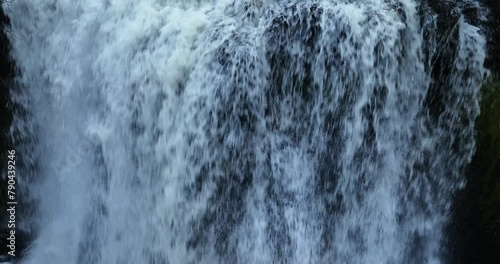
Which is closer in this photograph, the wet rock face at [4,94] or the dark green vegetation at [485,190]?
the dark green vegetation at [485,190]

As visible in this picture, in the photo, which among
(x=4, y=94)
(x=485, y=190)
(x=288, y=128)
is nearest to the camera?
(x=288, y=128)

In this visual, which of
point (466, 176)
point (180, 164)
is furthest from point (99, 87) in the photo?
point (466, 176)

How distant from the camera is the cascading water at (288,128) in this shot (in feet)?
10.7

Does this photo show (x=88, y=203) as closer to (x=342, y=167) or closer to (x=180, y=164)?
(x=180, y=164)

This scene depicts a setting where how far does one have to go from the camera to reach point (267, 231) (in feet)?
11.0

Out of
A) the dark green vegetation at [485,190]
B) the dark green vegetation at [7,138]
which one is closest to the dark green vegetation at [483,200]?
the dark green vegetation at [485,190]

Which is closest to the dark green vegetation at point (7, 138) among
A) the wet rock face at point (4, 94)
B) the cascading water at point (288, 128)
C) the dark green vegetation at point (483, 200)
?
the wet rock face at point (4, 94)

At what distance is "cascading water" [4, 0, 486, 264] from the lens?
3.25 metres

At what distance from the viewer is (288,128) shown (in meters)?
3.31

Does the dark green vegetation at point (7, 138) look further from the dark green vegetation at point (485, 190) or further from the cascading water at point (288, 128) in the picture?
the dark green vegetation at point (485, 190)

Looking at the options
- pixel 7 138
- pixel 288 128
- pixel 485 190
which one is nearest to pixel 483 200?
pixel 485 190

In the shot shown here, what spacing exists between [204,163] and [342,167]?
96cm

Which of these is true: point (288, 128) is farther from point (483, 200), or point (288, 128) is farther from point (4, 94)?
point (4, 94)

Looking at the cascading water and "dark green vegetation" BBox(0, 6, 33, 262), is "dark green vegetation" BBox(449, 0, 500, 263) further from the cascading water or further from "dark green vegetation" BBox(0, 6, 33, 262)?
"dark green vegetation" BBox(0, 6, 33, 262)
